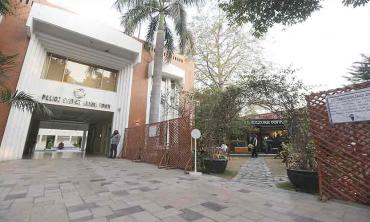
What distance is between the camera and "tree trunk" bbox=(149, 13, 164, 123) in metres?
10.1

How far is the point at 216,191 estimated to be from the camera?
430 cm

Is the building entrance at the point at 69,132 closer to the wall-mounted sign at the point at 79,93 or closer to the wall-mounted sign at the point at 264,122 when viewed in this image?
the wall-mounted sign at the point at 79,93

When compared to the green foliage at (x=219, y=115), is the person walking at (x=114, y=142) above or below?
below

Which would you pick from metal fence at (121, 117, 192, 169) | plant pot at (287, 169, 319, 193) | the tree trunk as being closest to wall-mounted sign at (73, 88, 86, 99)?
metal fence at (121, 117, 192, 169)

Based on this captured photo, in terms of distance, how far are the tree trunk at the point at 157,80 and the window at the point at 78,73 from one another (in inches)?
167

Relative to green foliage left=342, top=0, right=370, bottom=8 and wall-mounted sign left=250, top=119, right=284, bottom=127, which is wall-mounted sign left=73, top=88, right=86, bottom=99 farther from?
wall-mounted sign left=250, top=119, right=284, bottom=127

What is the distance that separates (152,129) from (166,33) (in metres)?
6.03

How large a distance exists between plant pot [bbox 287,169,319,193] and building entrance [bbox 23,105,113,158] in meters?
11.4

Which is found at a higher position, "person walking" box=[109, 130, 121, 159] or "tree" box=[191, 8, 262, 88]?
"tree" box=[191, 8, 262, 88]

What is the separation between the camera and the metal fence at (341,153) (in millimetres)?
3559

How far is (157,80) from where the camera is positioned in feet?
34.0

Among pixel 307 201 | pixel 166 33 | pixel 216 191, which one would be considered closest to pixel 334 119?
pixel 307 201

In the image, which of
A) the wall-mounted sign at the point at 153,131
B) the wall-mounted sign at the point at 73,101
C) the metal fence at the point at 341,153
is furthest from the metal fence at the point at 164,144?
the metal fence at the point at 341,153

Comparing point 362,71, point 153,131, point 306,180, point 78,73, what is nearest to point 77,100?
point 78,73
